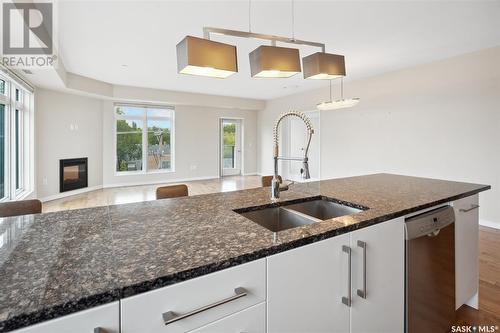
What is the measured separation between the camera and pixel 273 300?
36.2 inches

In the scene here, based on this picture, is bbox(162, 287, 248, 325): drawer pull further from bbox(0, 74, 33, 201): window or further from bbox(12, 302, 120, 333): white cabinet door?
bbox(0, 74, 33, 201): window

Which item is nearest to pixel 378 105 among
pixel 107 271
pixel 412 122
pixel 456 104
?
pixel 412 122

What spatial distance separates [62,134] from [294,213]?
6373mm

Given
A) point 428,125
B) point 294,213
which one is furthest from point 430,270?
point 428,125

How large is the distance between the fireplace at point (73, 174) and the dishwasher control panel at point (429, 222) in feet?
22.6

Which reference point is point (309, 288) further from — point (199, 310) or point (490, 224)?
point (490, 224)

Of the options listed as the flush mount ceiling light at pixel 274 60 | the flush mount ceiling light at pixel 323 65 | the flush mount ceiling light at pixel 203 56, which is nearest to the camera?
the flush mount ceiling light at pixel 203 56

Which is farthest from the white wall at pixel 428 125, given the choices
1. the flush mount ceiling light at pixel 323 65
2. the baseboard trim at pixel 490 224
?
the flush mount ceiling light at pixel 323 65

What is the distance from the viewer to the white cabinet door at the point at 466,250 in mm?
1703

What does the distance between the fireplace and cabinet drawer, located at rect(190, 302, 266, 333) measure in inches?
260

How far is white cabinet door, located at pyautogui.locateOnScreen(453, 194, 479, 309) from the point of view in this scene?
1703 mm

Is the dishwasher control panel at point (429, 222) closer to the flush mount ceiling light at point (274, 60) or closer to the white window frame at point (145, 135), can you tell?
the flush mount ceiling light at point (274, 60)

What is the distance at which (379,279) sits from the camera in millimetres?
1255

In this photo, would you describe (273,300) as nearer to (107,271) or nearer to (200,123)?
(107,271)
